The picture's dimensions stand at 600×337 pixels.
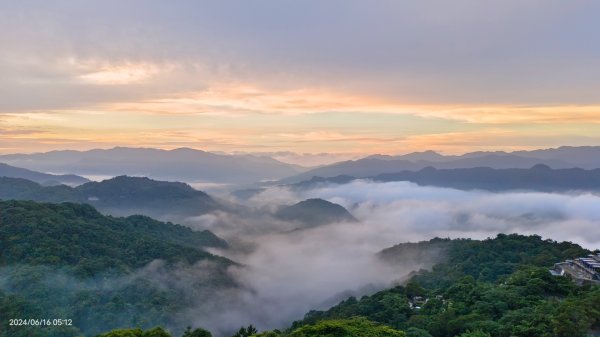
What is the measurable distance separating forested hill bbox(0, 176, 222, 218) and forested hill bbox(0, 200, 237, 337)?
83533mm

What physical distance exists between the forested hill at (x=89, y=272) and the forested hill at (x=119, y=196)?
83.5 m

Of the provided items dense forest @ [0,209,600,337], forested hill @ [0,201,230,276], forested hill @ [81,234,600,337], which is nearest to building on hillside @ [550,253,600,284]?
dense forest @ [0,209,600,337]

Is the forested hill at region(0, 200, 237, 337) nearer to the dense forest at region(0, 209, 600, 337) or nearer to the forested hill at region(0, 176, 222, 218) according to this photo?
the dense forest at region(0, 209, 600, 337)

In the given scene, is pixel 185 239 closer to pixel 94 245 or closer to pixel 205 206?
pixel 94 245

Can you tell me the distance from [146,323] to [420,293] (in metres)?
30.2

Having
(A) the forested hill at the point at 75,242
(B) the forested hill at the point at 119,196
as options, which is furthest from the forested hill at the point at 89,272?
(B) the forested hill at the point at 119,196

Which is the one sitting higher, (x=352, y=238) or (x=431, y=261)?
(x=431, y=261)

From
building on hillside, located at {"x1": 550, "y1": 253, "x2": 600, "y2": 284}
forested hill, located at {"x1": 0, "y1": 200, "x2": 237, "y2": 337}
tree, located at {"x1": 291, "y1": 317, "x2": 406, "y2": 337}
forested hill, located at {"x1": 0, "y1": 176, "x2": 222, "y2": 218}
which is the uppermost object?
tree, located at {"x1": 291, "y1": 317, "x2": 406, "y2": 337}

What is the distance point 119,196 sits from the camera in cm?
18400

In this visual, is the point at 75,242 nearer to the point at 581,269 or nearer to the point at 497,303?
the point at 497,303

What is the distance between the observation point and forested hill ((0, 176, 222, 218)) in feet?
505

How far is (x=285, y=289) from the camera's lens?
96.8m

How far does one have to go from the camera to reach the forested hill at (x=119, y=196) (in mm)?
153875

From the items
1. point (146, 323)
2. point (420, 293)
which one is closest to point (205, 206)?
point (146, 323)
